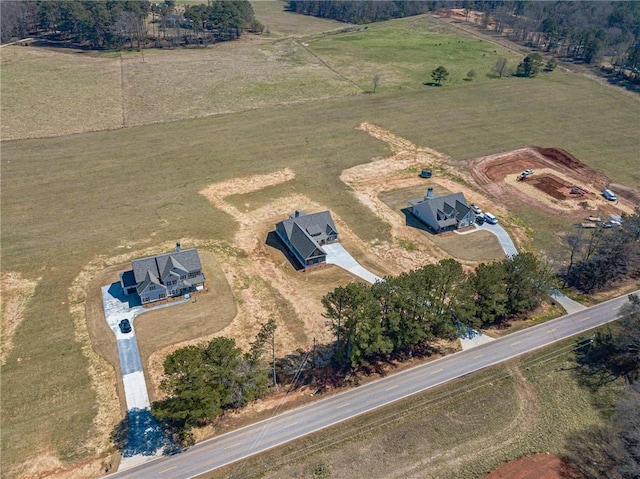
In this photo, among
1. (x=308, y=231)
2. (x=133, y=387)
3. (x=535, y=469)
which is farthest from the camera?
(x=308, y=231)

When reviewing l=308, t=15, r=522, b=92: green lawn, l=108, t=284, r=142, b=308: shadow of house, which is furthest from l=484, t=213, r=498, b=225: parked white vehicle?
l=308, t=15, r=522, b=92: green lawn

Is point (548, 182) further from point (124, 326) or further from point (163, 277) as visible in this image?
point (124, 326)

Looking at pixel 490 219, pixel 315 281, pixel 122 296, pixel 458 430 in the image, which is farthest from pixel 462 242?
pixel 122 296

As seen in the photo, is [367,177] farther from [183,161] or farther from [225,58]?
[225,58]

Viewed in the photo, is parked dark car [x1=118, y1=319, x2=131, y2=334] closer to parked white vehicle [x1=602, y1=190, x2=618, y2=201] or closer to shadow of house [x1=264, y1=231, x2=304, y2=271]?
shadow of house [x1=264, y1=231, x2=304, y2=271]

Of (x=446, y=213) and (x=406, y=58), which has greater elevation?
(x=406, y=58)

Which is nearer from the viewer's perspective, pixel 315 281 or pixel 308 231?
pixel 315 281

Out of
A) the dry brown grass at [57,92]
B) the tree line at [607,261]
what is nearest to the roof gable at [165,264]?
the tree line at [607,261]
